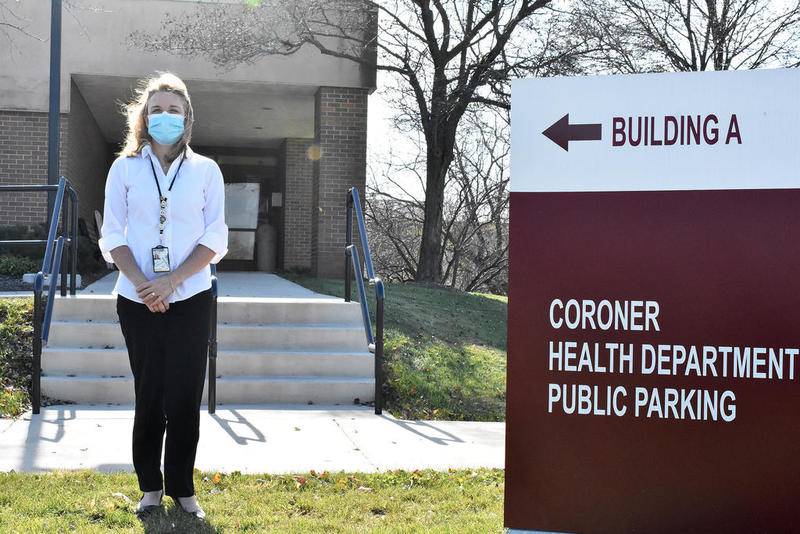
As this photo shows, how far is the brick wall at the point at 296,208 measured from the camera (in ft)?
62.4

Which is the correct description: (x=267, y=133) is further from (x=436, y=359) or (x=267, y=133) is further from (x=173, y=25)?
(x=436, y=359)

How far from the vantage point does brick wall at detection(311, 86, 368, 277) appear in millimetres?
15539

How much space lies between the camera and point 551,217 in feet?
10.7

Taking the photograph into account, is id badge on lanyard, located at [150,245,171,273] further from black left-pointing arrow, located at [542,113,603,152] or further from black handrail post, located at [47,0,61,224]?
black handrail post, located at [47,0,61,224]

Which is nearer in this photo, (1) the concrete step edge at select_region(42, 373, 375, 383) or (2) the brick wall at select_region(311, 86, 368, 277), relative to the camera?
(1) the concrete step edge at select_region(42, 373, 375, 383)

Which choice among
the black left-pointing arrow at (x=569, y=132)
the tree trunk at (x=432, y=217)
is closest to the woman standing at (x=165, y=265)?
the black left-pointing arrow at (x=569, y=132)

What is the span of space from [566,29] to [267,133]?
7.38 metres

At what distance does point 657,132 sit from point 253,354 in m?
5.36

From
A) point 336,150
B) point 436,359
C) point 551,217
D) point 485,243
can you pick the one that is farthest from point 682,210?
point 485,243

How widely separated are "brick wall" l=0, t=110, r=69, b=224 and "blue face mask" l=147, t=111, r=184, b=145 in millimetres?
12058

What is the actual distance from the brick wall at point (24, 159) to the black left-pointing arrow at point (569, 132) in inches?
524

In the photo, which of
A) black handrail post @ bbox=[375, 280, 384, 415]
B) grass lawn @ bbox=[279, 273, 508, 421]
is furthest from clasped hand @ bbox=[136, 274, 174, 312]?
grass lawn @ bbox=[279, 273, 508, 421]

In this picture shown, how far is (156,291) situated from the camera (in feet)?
12.2

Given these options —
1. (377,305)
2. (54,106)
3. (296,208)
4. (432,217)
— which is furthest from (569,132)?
(296,208)
